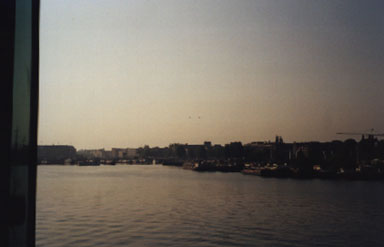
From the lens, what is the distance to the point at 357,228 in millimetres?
10742

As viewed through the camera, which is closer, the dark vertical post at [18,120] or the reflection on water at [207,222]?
the dark vertical post at [18,120]

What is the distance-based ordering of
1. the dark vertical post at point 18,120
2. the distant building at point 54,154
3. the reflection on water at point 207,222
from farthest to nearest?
the distant building at point 54,154
the reflection on water at point 207,222
the dark vertical post at point 18,120

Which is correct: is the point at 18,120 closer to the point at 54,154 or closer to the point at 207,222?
the point at 207,222

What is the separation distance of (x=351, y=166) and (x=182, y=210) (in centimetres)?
3216

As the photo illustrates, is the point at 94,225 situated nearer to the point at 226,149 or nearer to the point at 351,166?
the point at 351,166

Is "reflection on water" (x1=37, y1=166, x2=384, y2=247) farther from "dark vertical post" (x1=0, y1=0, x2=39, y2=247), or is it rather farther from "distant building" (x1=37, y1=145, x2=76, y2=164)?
"distant building" (x1=37, y1=145, x2=76, y2=164)

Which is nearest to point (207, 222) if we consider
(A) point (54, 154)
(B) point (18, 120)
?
(B) point (18, 120)

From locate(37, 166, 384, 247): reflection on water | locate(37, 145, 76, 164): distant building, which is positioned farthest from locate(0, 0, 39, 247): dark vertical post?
locate(37, 145, 76, 164): distant building

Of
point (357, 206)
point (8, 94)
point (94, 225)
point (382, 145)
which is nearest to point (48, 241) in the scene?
point (94, 225)

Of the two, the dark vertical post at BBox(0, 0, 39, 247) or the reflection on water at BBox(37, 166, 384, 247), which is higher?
the dark vertical post at BBox(0, 0, 39, 247)

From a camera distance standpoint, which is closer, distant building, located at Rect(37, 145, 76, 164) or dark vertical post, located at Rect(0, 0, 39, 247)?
dark vertical post, located at Rect(0, 0, 39, 247)

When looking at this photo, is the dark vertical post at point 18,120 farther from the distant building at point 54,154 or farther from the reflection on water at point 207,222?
the distant building at point 54,154

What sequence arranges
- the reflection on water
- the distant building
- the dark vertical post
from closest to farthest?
the dark vertical post
the reflection on water
the distant building

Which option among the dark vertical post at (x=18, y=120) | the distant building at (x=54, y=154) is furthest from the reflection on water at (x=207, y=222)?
the distant building at (x=54, y=154)
